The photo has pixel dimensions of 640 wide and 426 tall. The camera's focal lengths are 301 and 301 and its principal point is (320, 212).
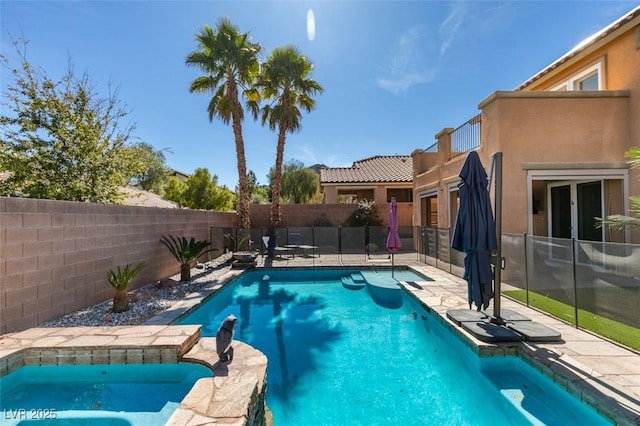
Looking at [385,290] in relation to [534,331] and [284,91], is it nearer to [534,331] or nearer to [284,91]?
[534,331]

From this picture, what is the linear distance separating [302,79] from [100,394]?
1462cm

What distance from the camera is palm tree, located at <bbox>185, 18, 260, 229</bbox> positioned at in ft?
41.5

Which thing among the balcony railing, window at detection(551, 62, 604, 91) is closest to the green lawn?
the balcony railing

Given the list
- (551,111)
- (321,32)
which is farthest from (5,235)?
(551,111)

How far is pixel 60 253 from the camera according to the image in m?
5.57

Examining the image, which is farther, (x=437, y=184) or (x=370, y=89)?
(x=370, y=89)

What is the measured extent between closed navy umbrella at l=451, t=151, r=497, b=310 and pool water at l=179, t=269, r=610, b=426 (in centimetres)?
108

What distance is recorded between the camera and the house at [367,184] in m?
21.0

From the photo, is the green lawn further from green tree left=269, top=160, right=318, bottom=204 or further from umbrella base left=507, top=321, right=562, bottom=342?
green tree left=269, top=160, right=318, bottom=204

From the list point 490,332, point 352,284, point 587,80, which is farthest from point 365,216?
point 490,332

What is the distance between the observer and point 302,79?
49.7 ft

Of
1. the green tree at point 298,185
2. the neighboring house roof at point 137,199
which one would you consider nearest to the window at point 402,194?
the green tree at point 298,185

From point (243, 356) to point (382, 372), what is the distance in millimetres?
2135

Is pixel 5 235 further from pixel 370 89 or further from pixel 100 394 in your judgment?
pixel 370 89
